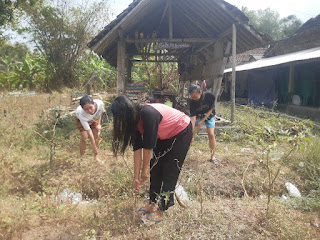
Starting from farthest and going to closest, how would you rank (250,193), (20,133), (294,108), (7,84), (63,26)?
1. (63,26)
2. (7,84)
3. (294,108)
4. (20,133)
5. (250,193)

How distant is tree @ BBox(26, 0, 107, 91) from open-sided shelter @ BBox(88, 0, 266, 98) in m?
7.80

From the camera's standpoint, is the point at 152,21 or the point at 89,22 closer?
the point at 152,21

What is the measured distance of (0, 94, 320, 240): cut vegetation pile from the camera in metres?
2.14

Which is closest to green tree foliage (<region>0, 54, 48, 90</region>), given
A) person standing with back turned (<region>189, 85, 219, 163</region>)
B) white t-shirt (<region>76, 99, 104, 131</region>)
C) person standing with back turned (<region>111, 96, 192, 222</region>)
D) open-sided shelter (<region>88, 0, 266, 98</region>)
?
open-sided shelter (<region>88, 0, 266, 98</region>)

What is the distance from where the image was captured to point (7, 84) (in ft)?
42.3

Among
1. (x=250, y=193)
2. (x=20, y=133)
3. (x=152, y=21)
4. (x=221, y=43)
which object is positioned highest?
(x=152, y=21)

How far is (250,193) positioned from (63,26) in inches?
588

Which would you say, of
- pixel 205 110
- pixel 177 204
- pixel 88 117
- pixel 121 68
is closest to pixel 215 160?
pixel 205 110

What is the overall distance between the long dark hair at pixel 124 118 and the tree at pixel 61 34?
13.1 meters

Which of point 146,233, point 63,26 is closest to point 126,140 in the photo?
point 146,233

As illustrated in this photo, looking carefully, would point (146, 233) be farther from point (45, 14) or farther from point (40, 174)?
point (45, 14)

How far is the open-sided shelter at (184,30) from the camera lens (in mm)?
5211

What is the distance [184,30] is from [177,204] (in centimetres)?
607

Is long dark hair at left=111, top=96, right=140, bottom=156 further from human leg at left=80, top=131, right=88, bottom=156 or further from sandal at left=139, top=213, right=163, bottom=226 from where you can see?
human leg at left=80, top=131, right=88, bottom=156
